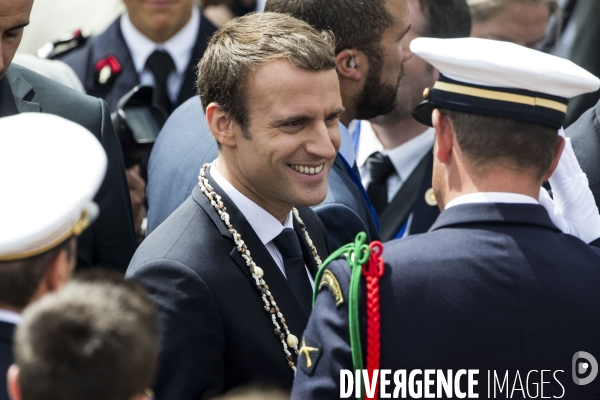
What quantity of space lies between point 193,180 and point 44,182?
1340mm

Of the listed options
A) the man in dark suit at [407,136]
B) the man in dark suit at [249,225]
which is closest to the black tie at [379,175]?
the man in dark suit at [407,136]

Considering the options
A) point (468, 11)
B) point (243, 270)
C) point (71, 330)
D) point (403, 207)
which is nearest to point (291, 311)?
point (243, 270)

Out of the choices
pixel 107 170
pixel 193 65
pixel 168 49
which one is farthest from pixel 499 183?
pixel 168 49

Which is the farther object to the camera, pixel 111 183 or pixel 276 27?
pixel 111 183

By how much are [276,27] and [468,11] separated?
233 cm

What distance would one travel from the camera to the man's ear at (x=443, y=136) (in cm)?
233

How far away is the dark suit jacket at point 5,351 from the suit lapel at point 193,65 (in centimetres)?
296

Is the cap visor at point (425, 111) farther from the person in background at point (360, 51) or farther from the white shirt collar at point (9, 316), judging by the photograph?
the white shirt collar at point (9, 316)

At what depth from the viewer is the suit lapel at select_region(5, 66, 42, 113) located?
123 inches

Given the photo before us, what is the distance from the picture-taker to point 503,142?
7.45 ft

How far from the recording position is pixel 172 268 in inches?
97.1

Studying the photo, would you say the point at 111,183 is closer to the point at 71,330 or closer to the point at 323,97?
the point at 323,97

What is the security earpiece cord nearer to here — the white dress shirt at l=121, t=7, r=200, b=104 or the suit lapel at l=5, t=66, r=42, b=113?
the suit lapel at l=5, t=66, r=42, b=113

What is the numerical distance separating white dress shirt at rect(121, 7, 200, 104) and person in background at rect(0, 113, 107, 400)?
290cm
